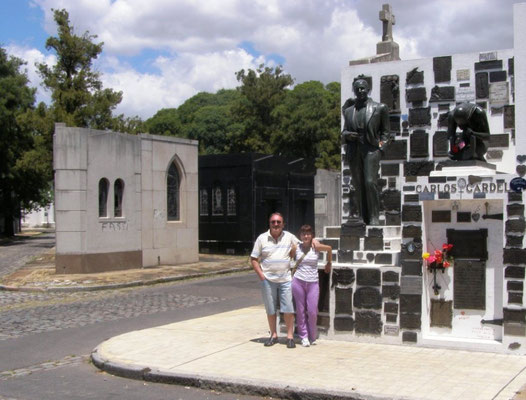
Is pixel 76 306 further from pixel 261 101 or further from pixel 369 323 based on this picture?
pixel 261 101

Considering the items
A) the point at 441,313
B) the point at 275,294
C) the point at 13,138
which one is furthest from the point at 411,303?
the point at 13,138

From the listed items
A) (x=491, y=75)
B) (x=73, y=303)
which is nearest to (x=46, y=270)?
(x=73, y=303)

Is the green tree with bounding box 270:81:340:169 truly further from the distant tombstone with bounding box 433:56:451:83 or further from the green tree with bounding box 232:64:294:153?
the distant tombstone with bounding box 433:56:451:83

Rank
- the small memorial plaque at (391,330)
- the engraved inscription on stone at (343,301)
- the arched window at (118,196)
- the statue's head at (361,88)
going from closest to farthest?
the small memorial plaque at (391,330) → the engraved inscription on stone at (343,301) → the statue's head at (361,88) → the arched window at (118,196)

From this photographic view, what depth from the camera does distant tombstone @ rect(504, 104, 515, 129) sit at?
11969 millimetres

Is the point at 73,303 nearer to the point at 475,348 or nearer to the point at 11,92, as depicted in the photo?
the point at 475,348

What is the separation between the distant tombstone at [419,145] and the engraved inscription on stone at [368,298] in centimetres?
438

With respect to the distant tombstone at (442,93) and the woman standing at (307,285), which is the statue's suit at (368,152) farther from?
the distant tombstone at (442,93)

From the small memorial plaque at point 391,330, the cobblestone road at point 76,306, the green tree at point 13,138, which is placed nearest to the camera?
the small memorial plaque at point 391,330

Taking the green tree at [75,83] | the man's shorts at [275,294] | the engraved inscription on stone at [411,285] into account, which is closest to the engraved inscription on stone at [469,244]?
the engraved inscription on stone at [411,285]

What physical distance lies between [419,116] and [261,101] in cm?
3357

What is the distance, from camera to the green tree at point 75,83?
90.0 ft

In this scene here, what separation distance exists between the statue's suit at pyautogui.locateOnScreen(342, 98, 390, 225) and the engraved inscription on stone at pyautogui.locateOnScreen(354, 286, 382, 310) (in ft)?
4.60

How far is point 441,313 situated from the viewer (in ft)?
29.6
